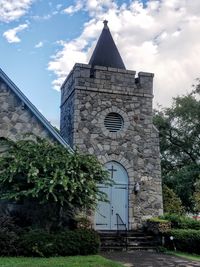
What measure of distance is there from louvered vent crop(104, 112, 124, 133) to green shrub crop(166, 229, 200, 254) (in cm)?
553

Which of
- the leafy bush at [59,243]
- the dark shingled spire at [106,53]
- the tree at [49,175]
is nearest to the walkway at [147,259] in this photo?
the leafy bush at [59,243]

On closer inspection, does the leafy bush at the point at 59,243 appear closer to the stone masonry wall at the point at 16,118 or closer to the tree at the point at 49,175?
the tree at the point at 49,175

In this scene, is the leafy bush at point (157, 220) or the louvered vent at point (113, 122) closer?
the leafy bush at point (157, 220)

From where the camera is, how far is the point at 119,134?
1808cm

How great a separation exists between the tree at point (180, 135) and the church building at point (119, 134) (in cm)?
767

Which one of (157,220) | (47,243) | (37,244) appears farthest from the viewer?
(157,220)

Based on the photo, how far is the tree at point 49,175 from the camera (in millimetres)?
12312

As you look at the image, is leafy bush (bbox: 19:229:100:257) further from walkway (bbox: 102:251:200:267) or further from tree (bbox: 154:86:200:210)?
tree (bbox: 154:86:200:210)

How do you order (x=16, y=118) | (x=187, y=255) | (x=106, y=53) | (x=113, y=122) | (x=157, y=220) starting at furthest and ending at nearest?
(x=106, y=53)
(x=113, y=122)
(x=157, y=220)
(x=16, y=118)
(x=187, y=255)

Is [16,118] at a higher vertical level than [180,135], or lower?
lower

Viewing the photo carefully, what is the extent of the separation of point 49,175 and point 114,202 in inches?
213

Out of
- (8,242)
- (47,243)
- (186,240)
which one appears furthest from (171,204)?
(8,242)

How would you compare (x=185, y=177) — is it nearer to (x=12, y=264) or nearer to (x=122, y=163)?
(x=122, y=163)

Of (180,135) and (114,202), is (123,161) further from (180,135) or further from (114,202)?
(180,135)
